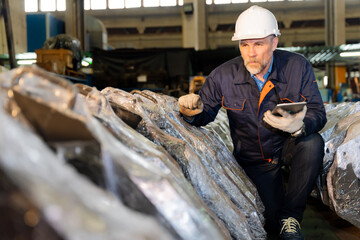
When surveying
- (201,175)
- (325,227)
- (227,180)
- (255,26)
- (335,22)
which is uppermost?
(335,22)

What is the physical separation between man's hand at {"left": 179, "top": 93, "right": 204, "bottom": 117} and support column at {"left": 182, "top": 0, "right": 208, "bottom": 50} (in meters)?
12.5

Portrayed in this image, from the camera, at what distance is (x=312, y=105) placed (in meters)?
2.46

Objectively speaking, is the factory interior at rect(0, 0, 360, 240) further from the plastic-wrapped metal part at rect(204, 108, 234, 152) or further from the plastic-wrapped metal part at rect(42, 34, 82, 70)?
the plastic-wrapped metal part at rect(42, 34, 82, 70)

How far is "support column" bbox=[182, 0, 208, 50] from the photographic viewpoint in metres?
14.7

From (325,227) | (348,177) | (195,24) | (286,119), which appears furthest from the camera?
(195,24)

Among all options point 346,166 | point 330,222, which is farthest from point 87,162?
point 330,222

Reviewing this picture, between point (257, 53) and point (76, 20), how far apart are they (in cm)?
1093

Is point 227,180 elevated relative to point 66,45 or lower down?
lower down

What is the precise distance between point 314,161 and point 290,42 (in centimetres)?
1956

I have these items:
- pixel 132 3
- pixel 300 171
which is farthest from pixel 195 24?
pixel 300 171

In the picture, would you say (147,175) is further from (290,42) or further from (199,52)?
(290,42)

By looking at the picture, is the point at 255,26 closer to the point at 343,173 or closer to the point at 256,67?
the point at 256,67

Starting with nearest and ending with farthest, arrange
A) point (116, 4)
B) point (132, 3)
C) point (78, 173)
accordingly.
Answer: point (78, 173) < point (116, 4) < point (132, 3)

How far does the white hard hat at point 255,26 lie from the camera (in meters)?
2.51
